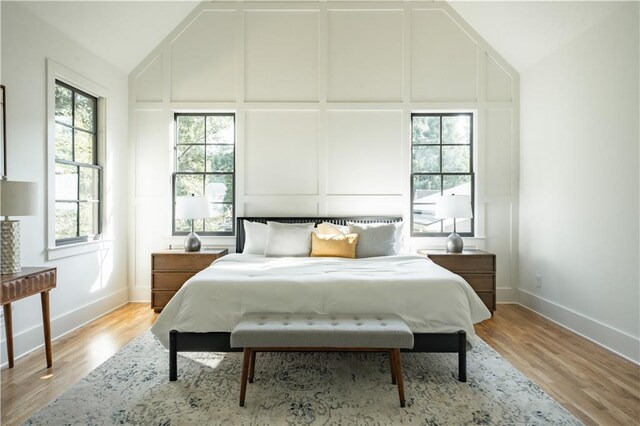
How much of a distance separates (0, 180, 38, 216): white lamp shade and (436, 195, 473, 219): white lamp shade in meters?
3.84

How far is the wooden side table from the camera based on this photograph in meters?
2.44

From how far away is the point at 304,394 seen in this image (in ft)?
7.84

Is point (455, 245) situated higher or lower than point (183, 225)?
lower

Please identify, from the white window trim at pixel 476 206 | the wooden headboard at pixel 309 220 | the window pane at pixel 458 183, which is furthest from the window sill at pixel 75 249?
the window pane at pixel 458 183

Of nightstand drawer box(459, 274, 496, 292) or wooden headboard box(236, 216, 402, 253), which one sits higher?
wooden headboard box(236, 216, 402, 253)

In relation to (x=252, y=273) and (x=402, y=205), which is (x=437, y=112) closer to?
(x=402, y=205)

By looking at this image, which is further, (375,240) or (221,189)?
(221,189)

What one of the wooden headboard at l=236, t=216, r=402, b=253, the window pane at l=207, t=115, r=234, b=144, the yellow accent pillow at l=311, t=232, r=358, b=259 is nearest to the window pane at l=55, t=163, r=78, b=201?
the window pane at l=207, t=115, r=234, b=144

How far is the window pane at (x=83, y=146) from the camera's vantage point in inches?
156

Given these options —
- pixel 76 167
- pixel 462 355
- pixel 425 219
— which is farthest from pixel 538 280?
pixel 76 167

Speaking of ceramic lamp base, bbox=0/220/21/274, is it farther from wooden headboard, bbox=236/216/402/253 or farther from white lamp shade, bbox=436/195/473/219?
white lamp shade, bbox=436/195/473/219

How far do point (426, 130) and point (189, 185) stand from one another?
10.7ft

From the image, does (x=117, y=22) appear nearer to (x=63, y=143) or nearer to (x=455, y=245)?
(x=63, y=143)

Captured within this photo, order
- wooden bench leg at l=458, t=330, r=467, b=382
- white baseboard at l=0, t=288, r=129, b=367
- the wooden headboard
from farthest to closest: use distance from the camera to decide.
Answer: the wooden headboard
white baseboard at l=0, t=288, r=129, b=367
wooden bench leg at l=458, t=330, r=467, b=382
